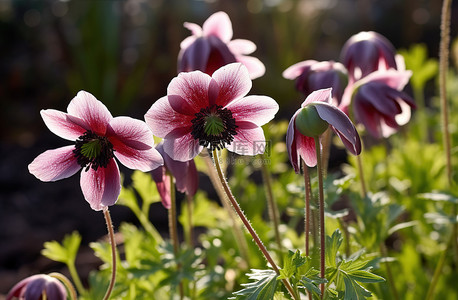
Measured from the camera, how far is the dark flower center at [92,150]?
75 centimetres

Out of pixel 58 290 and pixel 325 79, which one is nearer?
pixel 58 290

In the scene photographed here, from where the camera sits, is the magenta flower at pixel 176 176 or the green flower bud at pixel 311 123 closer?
the green flower bud at pixel 311 123

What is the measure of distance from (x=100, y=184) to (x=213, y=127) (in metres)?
0.21

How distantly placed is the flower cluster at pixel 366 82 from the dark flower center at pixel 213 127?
1.00ft

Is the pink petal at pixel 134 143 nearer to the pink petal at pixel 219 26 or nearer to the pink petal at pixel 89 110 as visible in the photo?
the pink petal at pixel 89 110

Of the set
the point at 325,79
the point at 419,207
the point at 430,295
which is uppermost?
the point at 325,79

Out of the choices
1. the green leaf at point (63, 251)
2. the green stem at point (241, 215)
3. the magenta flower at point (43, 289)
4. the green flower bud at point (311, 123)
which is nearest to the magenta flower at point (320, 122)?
the green flower bud at point (311, 123)

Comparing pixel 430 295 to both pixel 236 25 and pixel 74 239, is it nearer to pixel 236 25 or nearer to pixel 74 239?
pixel 74 239

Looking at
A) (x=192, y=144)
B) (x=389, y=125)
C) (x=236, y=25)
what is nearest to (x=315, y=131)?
(x=192, y=144)

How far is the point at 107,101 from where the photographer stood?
412 cm

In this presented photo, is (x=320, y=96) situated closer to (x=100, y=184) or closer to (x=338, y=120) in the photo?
(x=338, y=120)

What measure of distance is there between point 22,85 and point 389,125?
4138 millimetres

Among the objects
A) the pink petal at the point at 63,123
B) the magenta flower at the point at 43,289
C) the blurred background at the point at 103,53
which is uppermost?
the blurred background at the point at 103,53

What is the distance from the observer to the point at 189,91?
2.36 feet
